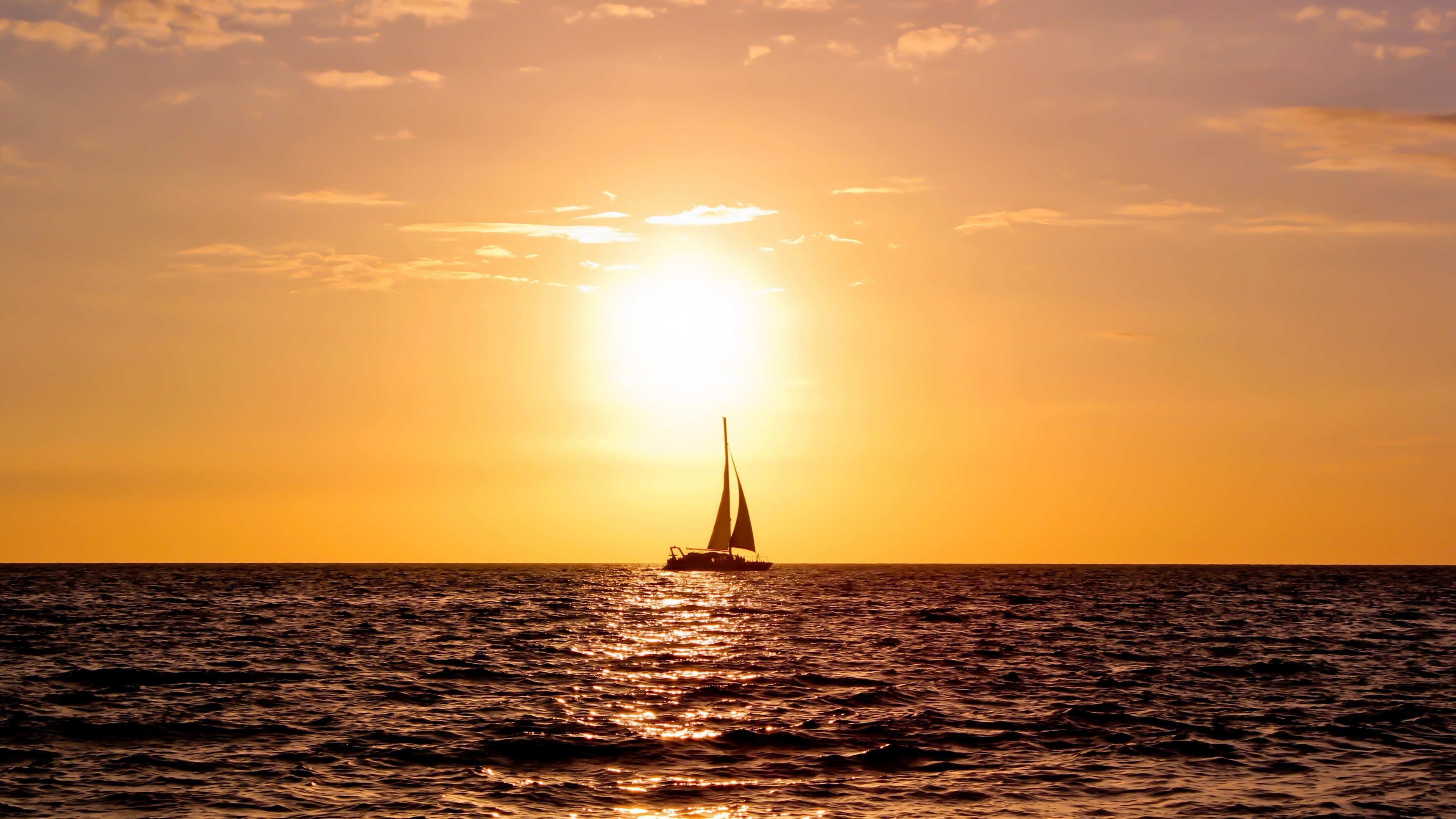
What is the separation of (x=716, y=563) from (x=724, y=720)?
146 m

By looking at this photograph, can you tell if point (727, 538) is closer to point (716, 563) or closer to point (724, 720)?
point (716, 563)

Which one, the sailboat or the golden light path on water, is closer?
the golden light path on water

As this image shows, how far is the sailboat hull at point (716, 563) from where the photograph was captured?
17662 centimetres

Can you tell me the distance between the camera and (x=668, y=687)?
4009cm

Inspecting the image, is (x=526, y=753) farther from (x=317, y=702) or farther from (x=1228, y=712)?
(x=1228, y=712)

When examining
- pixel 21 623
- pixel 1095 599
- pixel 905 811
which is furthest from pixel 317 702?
pixel 1095 599

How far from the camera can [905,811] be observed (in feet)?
73.4

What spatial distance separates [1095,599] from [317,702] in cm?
8840

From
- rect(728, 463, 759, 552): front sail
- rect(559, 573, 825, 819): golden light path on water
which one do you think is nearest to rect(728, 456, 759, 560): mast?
rect(728, 463, 759, 552): front sail

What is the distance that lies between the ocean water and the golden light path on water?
160 millimetres

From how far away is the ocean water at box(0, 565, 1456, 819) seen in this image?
23516 mm

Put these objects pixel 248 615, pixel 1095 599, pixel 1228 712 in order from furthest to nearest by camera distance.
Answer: pixel 1095 599, pixel 248 615, pixel 1228 712

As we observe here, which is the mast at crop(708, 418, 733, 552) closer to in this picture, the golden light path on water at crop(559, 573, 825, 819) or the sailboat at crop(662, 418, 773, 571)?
the sailboat at crop(662, 418, 773, 571)

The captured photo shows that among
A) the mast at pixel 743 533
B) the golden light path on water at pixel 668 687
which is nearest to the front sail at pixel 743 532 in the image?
the mast at pixel 743 533
